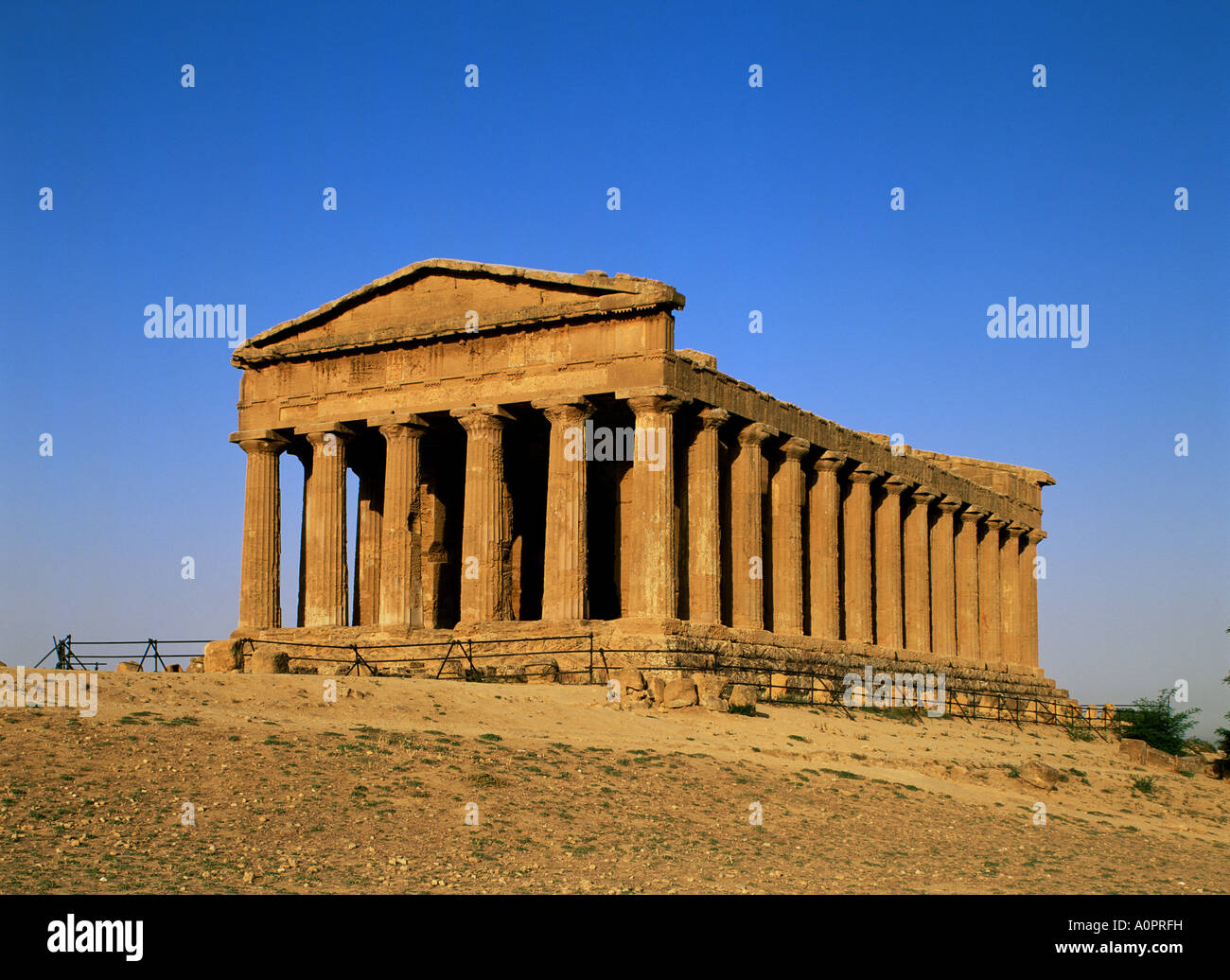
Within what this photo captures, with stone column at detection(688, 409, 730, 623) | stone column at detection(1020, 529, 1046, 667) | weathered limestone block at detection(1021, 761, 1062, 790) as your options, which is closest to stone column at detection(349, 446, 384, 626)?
stone column at detection(688, 409, 730, 623)

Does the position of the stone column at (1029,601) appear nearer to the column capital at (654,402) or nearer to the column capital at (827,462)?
the column capital at (827,462)

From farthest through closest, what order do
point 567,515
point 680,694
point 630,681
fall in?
point 567,515 < point 630,681 < point 680,694

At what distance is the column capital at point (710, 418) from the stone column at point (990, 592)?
1049 inches

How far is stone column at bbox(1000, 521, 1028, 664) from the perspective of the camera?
68250 millimetres

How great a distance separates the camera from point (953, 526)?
6425 centimetres

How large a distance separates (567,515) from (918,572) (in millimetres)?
22248

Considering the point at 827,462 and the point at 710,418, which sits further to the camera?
the point at 827,462

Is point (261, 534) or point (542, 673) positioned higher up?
point (261, 534)

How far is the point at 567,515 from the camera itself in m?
A: 42.2

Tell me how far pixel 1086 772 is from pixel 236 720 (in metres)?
21.6

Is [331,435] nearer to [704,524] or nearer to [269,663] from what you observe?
[704,524]

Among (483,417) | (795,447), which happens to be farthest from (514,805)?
(795,447)

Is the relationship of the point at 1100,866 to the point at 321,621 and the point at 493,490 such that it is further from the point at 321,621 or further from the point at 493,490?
the point at 321,621
